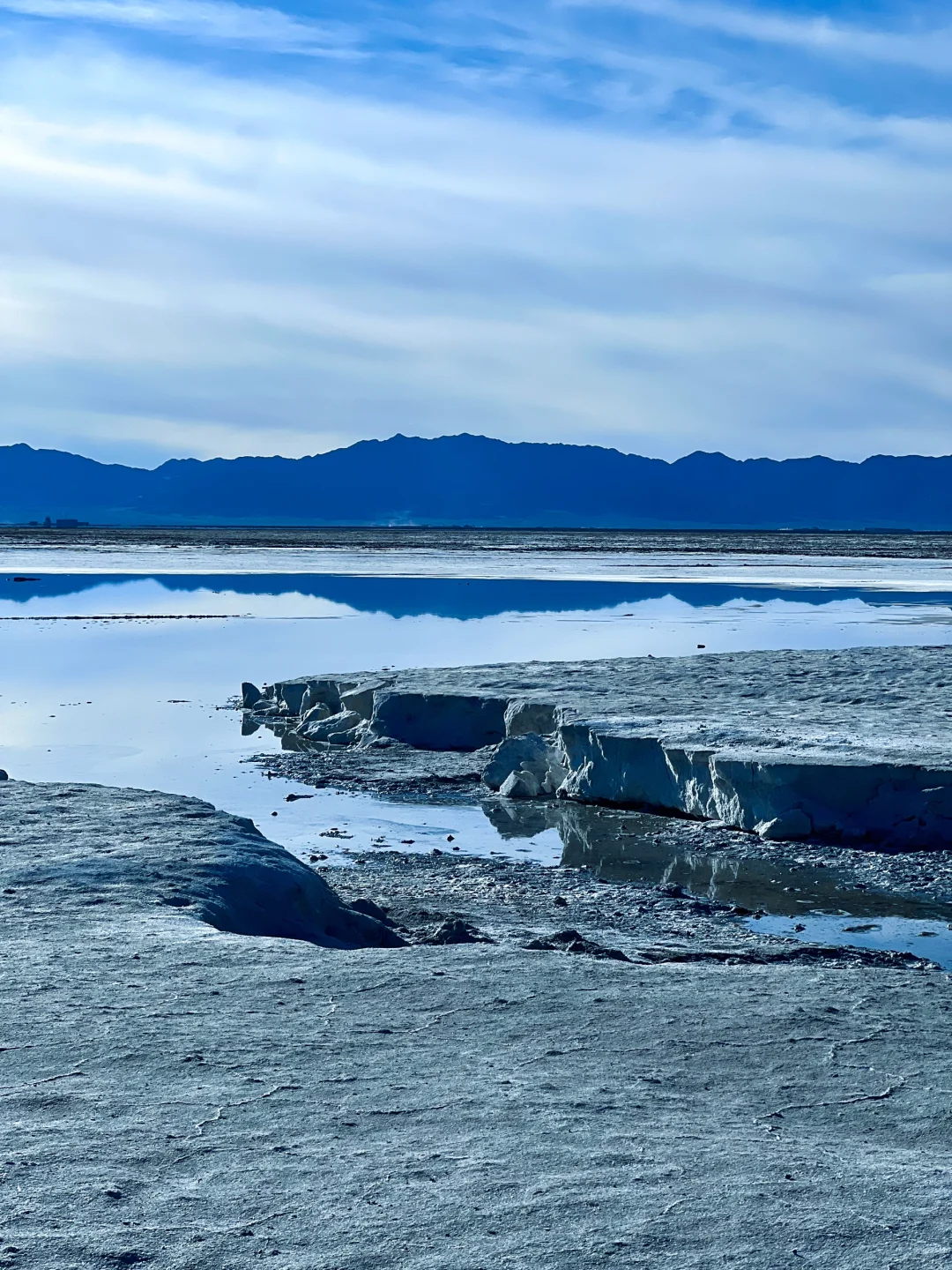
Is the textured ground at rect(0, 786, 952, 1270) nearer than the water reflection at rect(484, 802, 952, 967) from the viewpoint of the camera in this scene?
Yes

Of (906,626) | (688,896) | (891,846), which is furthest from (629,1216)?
(906,626)

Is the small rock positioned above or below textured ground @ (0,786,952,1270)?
below

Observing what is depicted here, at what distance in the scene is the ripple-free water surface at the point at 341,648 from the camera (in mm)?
9859

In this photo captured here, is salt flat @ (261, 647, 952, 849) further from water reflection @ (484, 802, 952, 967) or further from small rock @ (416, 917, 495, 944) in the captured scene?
small rock @ (416, 917, 495, 944)

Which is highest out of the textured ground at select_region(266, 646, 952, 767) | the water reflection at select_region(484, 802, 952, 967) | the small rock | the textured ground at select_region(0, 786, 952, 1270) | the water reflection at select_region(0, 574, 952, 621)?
the water reflection at select_region(0, 574, 952, 621)

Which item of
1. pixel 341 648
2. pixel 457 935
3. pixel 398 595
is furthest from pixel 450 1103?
pixel 398 595

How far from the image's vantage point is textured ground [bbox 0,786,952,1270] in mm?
3172

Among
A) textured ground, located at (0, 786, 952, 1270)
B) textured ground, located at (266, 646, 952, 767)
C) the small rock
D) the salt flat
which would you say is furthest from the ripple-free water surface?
textured ground, located at (0, 786, 952, 1270)

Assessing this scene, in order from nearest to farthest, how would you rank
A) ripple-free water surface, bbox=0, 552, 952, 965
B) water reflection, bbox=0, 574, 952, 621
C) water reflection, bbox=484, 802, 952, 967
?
water reflection, bbox=484, 802, 952, 967, ripple-free water surface, bbox=0, 552, 952, 965, water reflection, bbox=0, 574, 952, 621

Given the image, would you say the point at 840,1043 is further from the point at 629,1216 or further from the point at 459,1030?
the point at 629,1216

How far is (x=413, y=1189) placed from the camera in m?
3.40

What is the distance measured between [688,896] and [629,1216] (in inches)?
199

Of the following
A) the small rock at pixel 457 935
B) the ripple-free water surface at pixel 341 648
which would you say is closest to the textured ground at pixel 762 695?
the ripple-free water surface at pixel 341 648

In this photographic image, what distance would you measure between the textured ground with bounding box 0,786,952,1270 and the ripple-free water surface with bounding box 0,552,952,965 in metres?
2.59
